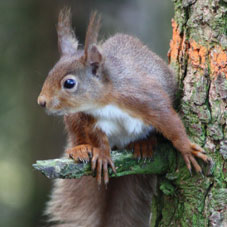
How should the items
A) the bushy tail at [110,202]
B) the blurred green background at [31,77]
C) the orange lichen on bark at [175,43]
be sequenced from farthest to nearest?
Answer: 1. the blurred green background at [31,77]
2. the bushy tail at [110,202]
3. the orange lichen on bark at [175,43]

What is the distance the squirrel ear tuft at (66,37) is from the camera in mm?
1999

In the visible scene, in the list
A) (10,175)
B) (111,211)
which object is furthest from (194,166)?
(10,175)

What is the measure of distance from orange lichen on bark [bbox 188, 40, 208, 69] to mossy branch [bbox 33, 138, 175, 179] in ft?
1.18

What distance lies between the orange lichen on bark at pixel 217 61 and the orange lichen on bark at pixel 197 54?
34 millimetres

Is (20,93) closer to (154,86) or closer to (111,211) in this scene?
(111,211)

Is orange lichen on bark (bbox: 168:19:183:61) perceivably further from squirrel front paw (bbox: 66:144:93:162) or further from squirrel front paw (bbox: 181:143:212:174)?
squirrel front paw (bbox: 66:144:93:162)

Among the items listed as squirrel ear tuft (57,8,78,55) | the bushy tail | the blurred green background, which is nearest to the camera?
squirrel ear tuft (57,8,78,55)

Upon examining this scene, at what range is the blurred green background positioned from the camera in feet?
12.5

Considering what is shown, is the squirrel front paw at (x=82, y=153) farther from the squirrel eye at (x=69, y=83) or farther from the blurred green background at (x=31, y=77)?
the blurred green background at (x=31, y=77)

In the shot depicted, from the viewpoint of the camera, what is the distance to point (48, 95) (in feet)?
6.17

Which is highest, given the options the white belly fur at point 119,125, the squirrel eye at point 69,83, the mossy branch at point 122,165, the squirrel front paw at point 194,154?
the squirrel eye at point 69,83

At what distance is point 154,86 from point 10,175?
297 centimetres

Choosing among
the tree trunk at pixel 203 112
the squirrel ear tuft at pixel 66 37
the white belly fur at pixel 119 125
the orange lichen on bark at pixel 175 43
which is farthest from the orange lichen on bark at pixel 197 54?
the squirrel ear tuft at pixel 66 37

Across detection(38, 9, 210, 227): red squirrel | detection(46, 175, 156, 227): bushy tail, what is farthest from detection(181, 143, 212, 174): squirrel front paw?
detection(46, 175, 156, 227): bushy tail
